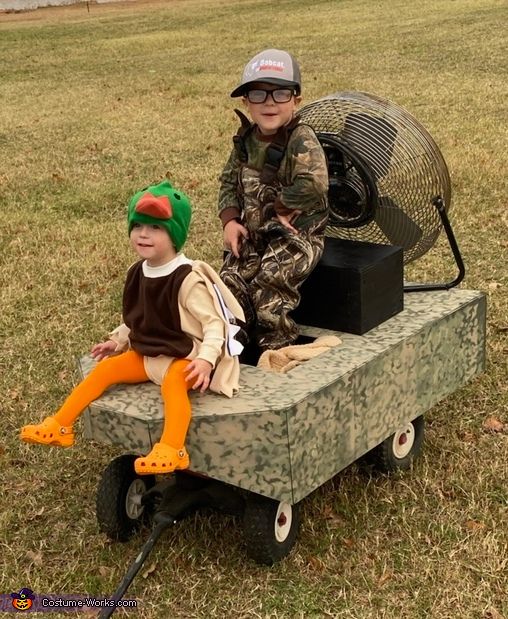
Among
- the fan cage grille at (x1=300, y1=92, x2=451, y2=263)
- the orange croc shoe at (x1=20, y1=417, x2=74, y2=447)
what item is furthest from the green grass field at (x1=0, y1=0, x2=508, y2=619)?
the fan cage grille at (x1=300, y1=92, x2=451, y2=263)

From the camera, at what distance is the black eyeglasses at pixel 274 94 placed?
144 inches

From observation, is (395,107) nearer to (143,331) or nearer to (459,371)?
(459,371)

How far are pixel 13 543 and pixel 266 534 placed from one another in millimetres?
1051

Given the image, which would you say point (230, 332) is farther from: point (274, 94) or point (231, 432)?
point (274, 94)

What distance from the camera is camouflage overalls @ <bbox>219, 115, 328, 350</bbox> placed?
3.69 m

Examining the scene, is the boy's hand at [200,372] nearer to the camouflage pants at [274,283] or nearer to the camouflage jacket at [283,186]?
the camouflage pants at [274,283]

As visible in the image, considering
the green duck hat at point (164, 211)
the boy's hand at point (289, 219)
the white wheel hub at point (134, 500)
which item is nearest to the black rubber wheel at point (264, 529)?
the white wheel hub at point (134, 500)

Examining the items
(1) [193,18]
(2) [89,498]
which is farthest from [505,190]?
(1) [193,18]

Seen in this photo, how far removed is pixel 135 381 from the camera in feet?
11.2

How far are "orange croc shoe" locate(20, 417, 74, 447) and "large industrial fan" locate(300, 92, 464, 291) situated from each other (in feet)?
5.24

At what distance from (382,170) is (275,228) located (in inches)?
23.6

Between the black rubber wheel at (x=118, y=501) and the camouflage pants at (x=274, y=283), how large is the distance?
29.6 inches

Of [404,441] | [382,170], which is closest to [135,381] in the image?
[404,441]

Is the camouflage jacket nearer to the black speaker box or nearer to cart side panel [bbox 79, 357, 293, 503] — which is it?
the black speaker box
